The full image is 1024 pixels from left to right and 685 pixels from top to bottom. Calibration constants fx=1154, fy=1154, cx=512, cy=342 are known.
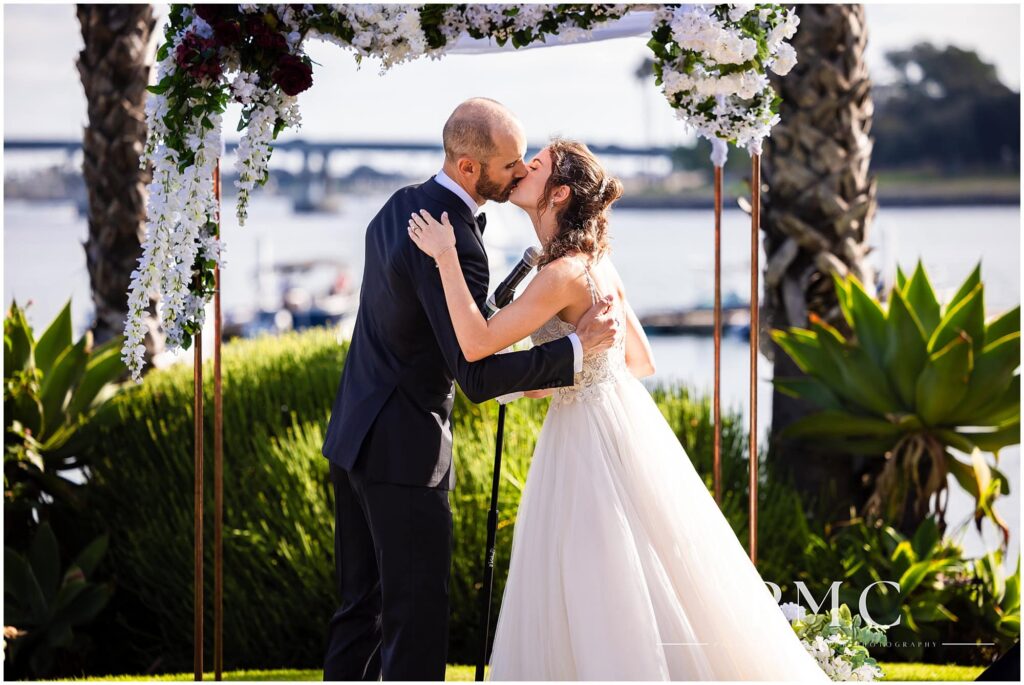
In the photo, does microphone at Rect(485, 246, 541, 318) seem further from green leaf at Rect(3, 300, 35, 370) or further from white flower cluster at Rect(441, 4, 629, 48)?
green leaf at Rect(3, 300, 35, 370)

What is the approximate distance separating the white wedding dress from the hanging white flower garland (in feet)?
3.40

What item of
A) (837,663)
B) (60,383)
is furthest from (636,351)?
(60,383)

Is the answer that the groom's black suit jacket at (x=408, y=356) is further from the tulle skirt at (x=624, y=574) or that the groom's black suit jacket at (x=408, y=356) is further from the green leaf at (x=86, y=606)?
the green leaf at (x=86, y=606)

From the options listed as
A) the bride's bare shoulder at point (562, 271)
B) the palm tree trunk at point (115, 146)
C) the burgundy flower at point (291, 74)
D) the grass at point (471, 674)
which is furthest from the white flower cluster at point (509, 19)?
the palm tree trunk at point (115, 146)

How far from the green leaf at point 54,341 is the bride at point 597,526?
3239 millimetres

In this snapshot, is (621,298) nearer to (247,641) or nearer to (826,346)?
(826,346)

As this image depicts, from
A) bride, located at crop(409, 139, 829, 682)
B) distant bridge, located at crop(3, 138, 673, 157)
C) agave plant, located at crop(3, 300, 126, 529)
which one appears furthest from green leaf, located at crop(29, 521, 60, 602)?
distant bridge, located at crop(3, 138, 673, 157)

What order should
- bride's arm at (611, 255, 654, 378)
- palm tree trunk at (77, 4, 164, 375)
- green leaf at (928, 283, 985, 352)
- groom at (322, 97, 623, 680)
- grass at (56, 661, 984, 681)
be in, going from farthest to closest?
palm tree trunk at (77, 4, 164, 375) → green leaf at (928, 283, 985, 352) → grass at (56, 661, 984, 681) → bride's arm at (611, 255, 654, 378) → groom at (322, 97, 623, 680)

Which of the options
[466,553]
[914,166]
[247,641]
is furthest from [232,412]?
[914,166]

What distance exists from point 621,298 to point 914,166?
3583cm

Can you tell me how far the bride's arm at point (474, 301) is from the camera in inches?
125

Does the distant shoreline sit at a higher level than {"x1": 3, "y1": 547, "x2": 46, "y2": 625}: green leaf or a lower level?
lower

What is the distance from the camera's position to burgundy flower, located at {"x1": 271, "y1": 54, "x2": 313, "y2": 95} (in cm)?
378

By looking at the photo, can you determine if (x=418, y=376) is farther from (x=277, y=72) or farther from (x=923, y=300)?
(x=923, y=300)
